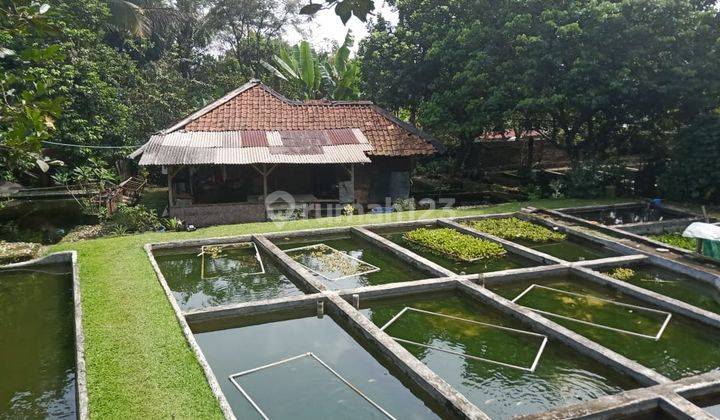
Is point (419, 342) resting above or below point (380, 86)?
below

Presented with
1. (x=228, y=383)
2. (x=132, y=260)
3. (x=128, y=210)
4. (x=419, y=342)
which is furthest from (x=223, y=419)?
(x=128, y=210)

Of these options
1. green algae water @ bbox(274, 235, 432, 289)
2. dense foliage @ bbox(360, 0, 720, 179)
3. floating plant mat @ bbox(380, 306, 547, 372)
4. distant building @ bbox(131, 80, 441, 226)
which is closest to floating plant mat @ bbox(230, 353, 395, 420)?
floating plant mat @ bbox(380, 306, 547, 372)

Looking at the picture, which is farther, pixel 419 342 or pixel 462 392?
pixel 419 342

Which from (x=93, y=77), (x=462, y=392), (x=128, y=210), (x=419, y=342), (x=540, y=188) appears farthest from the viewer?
(x=540, y=188)

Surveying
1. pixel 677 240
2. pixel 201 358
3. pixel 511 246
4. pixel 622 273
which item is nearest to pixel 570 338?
pixel 622 273

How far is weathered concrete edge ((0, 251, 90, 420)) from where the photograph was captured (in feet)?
18.2

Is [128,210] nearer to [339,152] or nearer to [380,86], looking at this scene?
[339,152]

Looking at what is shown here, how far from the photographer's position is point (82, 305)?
8219 millimetres

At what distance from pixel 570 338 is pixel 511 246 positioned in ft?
15.4

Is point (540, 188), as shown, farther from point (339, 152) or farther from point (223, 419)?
point (223, 419)

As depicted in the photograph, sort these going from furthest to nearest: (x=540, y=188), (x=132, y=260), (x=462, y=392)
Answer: (x=540, y=188)
(x=132, y=260)
(x=462, y=392)

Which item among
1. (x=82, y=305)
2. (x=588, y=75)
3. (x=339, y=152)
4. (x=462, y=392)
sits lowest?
(x=462, y=392)

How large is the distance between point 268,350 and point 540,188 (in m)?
14.4

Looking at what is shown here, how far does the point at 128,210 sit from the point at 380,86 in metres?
11.7
